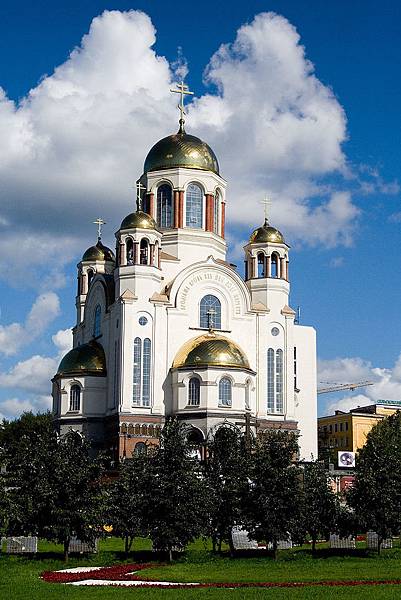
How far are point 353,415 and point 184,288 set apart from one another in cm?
3740

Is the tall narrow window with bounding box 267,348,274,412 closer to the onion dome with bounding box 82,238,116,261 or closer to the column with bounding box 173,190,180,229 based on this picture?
the column with bounding box 173,190,180,229

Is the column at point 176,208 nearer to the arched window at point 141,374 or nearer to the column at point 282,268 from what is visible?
the column at point 282,268

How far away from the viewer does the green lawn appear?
21.9 m

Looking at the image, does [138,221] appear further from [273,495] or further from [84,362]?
[273,495]

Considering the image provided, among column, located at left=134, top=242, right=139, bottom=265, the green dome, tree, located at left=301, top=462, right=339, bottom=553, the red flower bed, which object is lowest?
the red flower bed

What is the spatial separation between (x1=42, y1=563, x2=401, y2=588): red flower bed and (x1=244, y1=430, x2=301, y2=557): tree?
14.5 ft

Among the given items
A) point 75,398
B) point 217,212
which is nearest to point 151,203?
point 217,212

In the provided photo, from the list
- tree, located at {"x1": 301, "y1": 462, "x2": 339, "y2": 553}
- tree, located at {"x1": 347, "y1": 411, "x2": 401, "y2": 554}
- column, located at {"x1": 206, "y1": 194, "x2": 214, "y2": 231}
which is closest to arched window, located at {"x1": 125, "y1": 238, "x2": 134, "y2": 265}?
column, located at {"x1": 206, "y1": 194, "x2": 214, "y2": 231}

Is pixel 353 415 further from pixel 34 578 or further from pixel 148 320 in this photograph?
pixel 34 578

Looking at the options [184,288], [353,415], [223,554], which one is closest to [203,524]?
[223,554]

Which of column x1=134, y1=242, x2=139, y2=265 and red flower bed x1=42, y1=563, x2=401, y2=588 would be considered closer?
red flower bed x1=42, y1=563, x2=401, y2=588

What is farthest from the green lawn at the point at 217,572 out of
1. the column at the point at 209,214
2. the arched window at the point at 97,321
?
the column at the point at 209,214

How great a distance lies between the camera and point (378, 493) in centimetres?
3556

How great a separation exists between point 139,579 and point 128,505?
758cm
